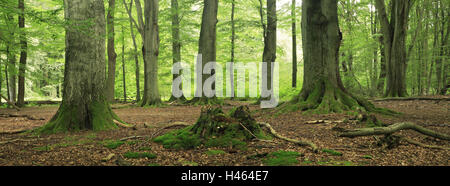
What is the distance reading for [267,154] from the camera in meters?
3.66

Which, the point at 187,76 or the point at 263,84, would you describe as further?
the point at 187,76

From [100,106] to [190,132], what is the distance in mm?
2891

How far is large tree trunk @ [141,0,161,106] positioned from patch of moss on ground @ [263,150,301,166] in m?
12.2

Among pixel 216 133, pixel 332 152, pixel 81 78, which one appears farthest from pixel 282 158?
pixel 81 78

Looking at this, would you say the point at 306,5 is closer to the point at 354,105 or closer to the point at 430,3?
the point at 354,105

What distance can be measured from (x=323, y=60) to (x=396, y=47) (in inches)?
292

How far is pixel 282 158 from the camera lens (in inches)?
136

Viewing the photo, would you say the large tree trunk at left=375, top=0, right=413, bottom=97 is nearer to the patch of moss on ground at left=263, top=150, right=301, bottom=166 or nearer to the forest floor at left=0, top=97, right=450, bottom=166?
the forest floor at left=0, top=97, right=450, bottom=166

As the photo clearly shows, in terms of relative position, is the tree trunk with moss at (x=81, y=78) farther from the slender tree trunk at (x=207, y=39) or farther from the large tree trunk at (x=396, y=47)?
the large tree trunk at (x=396, y=47)

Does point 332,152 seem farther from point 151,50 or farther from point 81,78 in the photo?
point 151,50

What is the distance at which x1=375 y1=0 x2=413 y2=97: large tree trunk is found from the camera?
42.3 ft

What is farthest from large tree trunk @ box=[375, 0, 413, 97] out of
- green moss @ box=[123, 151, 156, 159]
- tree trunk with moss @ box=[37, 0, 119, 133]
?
green moss @ box=[123, 151, 156, 159]

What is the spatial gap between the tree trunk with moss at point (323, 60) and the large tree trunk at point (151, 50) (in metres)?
8.96
